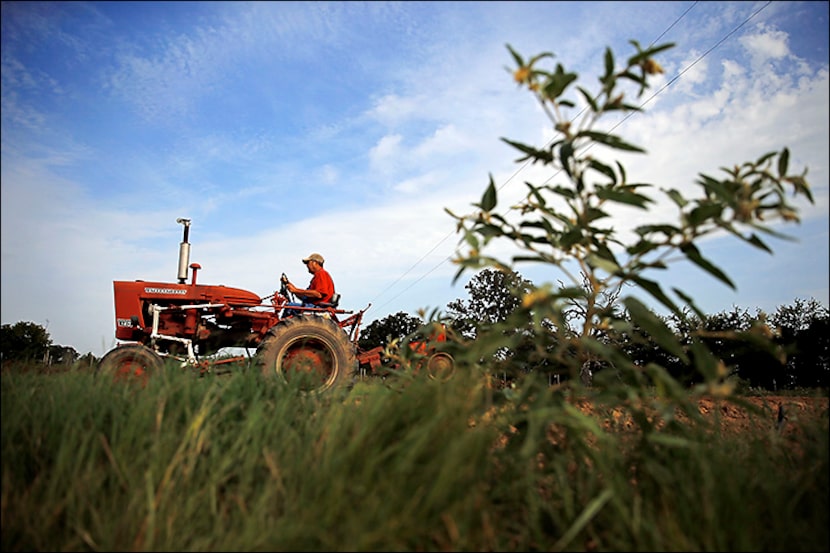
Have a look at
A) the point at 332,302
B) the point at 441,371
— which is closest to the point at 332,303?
the point at 332,302

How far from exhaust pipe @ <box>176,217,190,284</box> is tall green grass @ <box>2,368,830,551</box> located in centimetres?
535

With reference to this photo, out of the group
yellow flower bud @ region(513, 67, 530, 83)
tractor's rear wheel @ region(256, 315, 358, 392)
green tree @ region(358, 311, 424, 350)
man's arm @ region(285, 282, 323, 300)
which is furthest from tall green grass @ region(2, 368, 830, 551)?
green tree @ region(358, 311, 424, 350)

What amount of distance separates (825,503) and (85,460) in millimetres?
2099

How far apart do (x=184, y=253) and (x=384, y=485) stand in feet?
20.8

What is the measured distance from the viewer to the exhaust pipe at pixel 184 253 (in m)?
6.80

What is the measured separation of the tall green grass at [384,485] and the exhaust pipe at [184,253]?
5348mm

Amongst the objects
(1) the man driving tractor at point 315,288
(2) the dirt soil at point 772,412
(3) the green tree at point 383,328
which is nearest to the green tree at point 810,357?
(2) the dirt soil at point 772,412

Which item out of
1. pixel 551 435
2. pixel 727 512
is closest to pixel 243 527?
pixel 551 435

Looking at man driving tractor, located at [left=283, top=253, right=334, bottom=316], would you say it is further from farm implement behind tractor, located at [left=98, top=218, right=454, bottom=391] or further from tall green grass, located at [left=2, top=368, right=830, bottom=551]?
tall green grass, located at [left=2, top=368, right=830, bottom=551]

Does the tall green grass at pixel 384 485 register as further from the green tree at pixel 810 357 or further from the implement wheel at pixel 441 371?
the green tree at pixel 810 357

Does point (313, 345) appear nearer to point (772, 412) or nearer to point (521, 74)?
point (772, 412)

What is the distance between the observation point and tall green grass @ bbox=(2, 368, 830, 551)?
4.04 feet

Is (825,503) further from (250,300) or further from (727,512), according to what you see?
(250,300)

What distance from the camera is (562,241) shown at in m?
1.66
